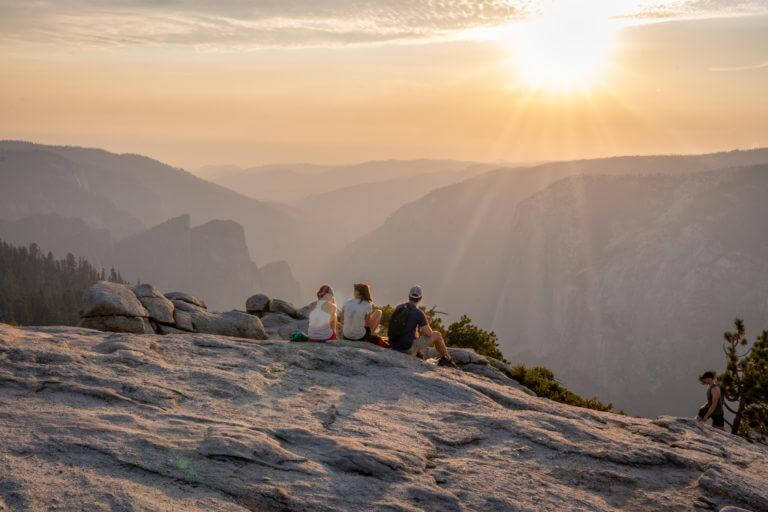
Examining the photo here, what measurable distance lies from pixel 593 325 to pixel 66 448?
189637mm

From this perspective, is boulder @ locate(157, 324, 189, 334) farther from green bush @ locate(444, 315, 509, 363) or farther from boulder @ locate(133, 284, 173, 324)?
green bush @ locate(444, 315, 509, 363)

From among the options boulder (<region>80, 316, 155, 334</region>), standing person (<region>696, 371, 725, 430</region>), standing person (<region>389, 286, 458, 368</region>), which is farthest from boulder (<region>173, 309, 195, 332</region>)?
standing person (<region>696, 371, 725, 430</region>)

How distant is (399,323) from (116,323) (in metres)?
8.47

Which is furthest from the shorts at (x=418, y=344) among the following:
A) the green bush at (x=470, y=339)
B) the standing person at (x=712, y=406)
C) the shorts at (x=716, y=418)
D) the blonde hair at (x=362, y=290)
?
the green bush at (x=470, y=339)

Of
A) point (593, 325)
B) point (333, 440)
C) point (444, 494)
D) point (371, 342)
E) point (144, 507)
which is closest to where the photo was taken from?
point (144, 507)

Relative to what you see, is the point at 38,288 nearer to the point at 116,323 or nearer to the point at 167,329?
the point at 167,329

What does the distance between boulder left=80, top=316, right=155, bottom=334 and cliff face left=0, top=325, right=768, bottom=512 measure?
11.2ft

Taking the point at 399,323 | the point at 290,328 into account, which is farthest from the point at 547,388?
the point at 290,328

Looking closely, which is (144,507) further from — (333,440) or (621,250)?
(621,250)

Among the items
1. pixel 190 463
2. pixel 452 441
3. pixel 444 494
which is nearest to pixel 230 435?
pixel 190 463

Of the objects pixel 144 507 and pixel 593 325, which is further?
pixel 593 325

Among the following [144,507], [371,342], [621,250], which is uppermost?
[621,250]

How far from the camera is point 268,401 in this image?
1293 cm

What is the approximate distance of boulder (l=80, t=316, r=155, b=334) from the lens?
63.2 ft
